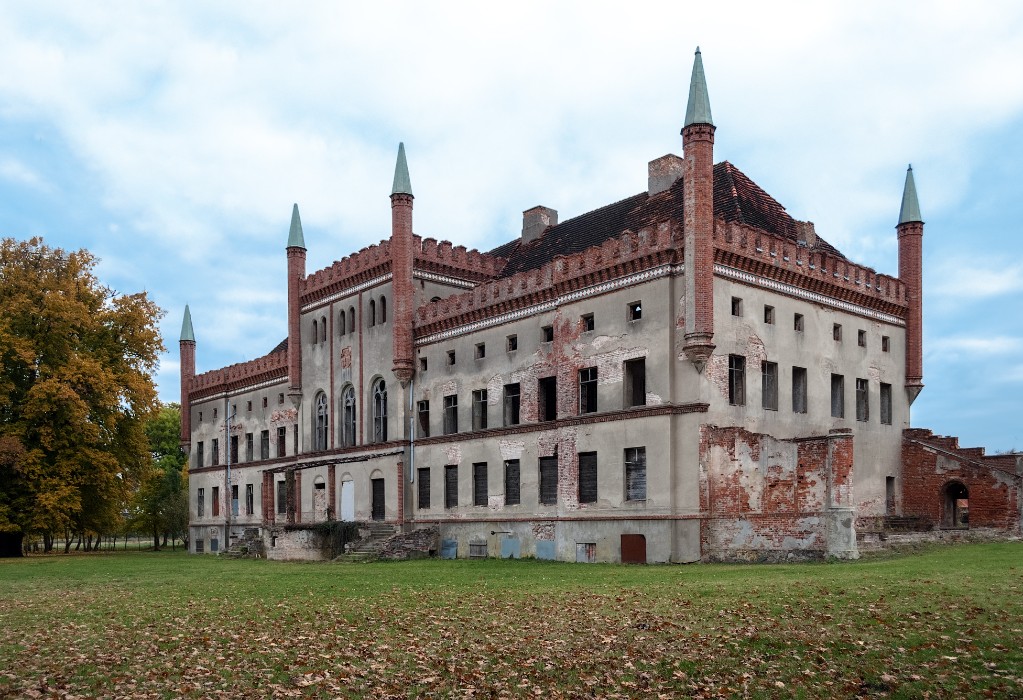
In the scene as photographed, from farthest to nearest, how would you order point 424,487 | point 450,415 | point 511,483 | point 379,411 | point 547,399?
1. point 379,411
2. point 424,487
3. point 450,415
4. point 511,483
5. point 547,399

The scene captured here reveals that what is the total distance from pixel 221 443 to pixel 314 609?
45.6m

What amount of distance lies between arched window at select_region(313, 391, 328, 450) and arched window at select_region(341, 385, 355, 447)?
2.06m

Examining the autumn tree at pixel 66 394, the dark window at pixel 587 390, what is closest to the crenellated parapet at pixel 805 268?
the dark window at pixel 587 390

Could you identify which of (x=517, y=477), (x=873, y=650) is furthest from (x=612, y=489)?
(x=873, y=650)

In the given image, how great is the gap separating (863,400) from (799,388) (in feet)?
12.2

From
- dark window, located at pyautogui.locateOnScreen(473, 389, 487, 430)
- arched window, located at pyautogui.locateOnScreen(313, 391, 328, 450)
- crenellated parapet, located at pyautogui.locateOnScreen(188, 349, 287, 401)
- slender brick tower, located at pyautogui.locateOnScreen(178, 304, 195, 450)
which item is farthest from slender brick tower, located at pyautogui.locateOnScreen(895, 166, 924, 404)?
slender brick tower, located at pyautogui.locateOnScreen(178, 304, 195, 450)

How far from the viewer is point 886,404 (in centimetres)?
3806

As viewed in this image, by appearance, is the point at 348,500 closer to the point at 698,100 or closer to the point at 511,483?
the point at 511,483

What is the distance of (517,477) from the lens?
38656mm

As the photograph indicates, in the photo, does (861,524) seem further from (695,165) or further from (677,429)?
(695,165)

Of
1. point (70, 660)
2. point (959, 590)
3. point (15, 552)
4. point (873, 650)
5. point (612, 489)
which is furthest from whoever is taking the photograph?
point (15, 552)

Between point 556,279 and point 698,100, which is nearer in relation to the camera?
point 698,100

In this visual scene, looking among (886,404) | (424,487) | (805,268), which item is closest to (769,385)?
(805,268)

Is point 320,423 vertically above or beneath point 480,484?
above
